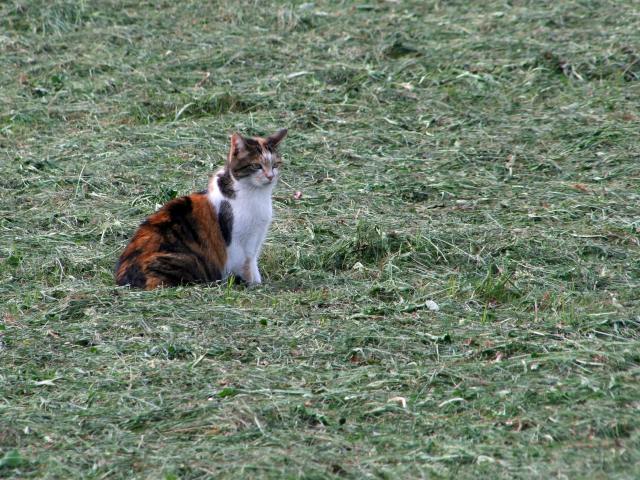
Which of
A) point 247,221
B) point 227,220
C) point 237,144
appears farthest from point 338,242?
point 237,144

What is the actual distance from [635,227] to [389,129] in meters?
2.61

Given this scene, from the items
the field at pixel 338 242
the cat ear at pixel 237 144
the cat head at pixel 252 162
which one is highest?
the cat ear at pixel 237 144

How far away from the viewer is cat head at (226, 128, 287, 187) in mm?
7211

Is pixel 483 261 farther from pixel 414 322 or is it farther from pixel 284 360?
pixel 284 360

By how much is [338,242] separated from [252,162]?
748 mm

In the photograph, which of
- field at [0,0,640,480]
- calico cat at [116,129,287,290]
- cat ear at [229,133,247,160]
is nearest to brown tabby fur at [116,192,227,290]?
calico cat at [116,129,287,290]

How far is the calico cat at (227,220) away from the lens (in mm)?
7031

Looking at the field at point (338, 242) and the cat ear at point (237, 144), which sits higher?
the cat ear at point (237, 144)

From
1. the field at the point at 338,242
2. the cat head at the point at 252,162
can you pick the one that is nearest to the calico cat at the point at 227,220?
the cat head at the point at 252,162

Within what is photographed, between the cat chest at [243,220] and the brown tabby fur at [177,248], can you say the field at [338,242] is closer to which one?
the brown tabby fur at [177,248]

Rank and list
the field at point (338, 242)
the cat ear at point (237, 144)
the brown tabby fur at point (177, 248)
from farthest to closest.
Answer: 1. the cat ear at point (237, 144)
2. the brown tabby fur at point (177, 248)
3. the field at point (338, 242)

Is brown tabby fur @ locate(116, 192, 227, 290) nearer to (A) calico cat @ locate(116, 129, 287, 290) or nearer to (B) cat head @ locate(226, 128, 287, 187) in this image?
(A) calico cat @ locate(116, 129, 287, 290)

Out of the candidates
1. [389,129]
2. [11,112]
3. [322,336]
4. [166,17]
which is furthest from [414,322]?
[166,17]

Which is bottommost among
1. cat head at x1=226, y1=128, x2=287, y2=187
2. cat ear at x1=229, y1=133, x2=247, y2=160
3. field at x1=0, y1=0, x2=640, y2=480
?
field at x1=0, y1=0, x2=640, y2=480
